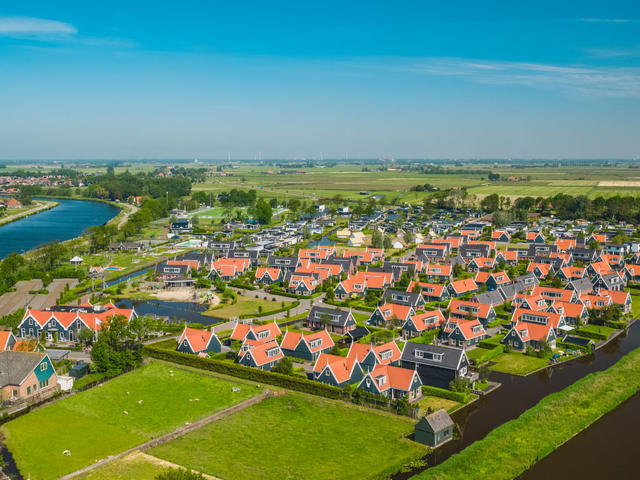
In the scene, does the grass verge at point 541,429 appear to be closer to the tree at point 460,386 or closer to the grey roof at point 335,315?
the tree at point 460,386

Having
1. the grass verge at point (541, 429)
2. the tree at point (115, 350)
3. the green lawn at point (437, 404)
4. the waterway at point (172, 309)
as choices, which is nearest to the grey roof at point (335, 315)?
the waterway at point (172, 309)

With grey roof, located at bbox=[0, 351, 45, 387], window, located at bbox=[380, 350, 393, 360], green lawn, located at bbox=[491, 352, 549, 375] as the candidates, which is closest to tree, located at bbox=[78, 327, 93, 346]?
grey roof, located at bbox=[0, 351, 45, 387]

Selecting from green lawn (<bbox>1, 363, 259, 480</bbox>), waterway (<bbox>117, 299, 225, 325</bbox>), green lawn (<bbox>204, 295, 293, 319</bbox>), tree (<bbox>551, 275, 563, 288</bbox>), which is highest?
tree (<bbox>551, 275, 563, 288</bbox>)

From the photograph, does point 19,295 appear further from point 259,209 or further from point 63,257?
point 259,209

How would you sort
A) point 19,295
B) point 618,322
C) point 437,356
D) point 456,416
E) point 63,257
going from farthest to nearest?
point 63,257 < point 19,295 < point 618,322 < point 437,356 < point 456,416

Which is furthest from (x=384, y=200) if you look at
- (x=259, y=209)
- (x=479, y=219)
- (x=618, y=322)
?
(x=618, y=322)

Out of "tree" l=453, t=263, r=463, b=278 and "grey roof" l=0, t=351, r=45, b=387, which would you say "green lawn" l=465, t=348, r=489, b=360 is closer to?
"tree" l=453, t=263, r=463, b=278

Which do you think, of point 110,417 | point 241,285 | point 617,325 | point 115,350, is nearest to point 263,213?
point 241,285
